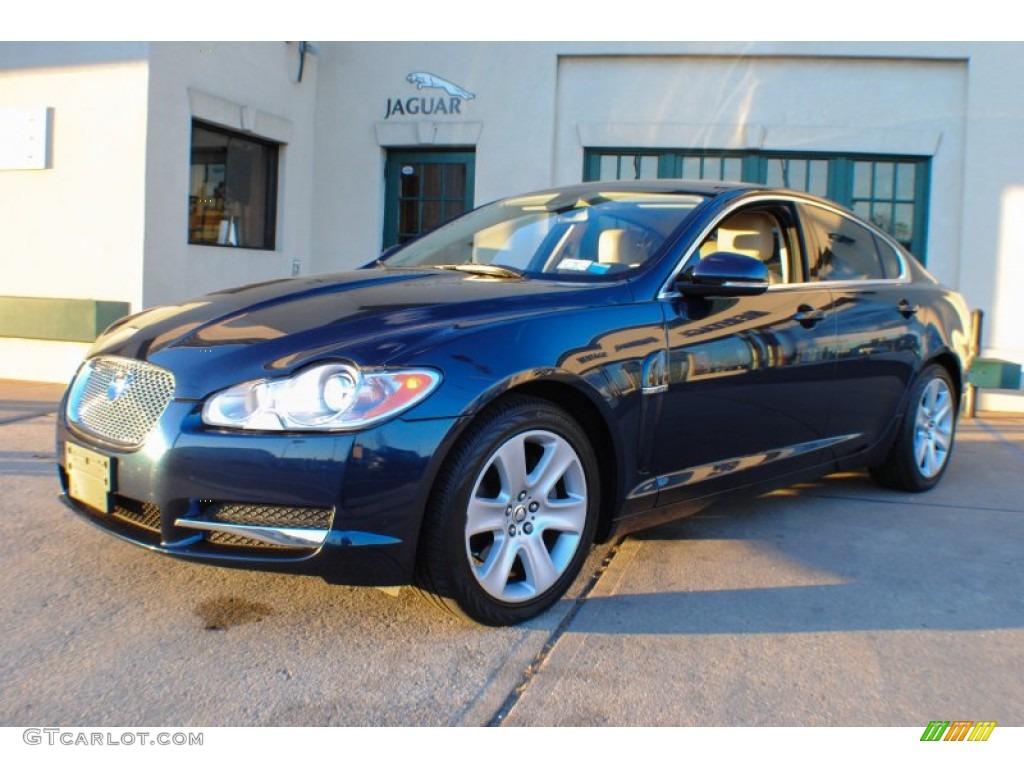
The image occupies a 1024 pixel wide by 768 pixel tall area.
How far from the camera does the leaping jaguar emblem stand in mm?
10070

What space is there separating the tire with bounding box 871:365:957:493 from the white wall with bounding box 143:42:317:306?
6.10 meters

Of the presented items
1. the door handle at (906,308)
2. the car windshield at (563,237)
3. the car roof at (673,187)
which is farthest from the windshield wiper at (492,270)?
the door handle at (906,308)

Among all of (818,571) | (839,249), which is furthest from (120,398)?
(839,249)

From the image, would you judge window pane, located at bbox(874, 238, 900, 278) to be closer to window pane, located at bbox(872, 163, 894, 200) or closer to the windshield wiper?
the windshield wiper

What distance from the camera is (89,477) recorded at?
10.1 ft

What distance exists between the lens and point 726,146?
9641mm

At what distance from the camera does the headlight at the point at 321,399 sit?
274cm

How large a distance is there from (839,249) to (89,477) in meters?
A: 3.52

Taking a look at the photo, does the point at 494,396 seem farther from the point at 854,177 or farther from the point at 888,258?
the point at 854,177

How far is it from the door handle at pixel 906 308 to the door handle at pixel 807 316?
2.63 ft

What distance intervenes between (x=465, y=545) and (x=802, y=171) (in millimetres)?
7939

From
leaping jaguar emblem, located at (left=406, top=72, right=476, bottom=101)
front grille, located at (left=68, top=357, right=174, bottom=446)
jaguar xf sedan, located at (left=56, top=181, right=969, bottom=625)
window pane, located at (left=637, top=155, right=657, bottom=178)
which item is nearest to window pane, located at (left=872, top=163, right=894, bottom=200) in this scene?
window pane, located at (left=637, top=155, right=657, bottom=178)

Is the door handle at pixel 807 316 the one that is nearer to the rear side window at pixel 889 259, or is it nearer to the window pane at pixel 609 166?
the rear side window at pixel 889 259
